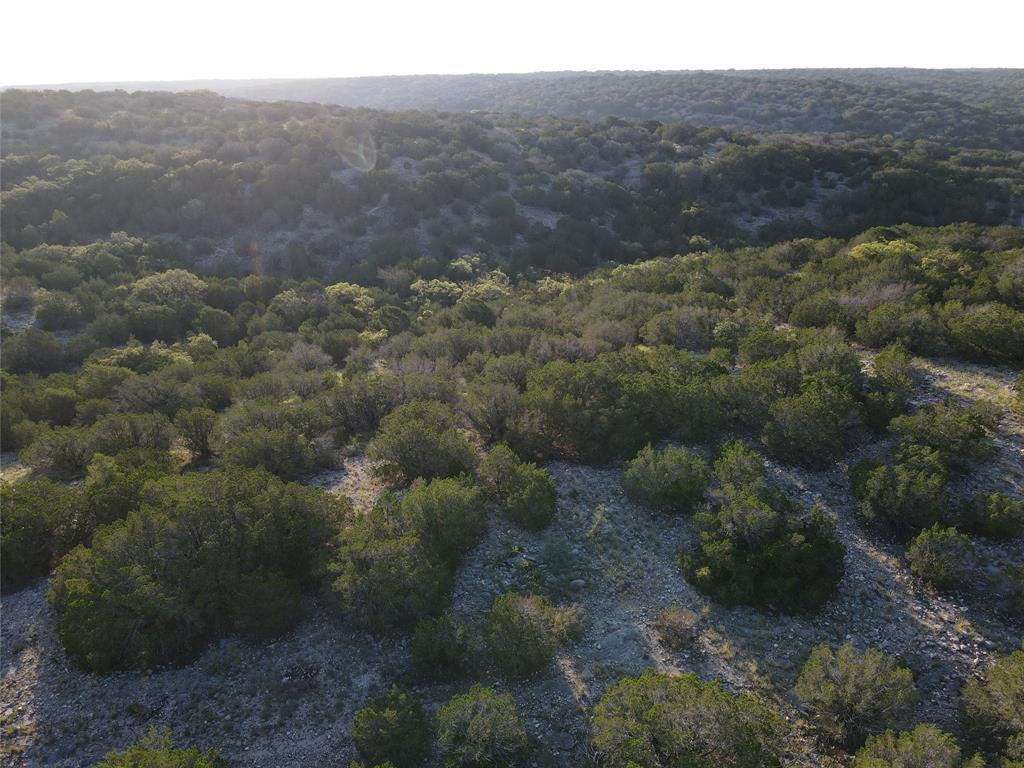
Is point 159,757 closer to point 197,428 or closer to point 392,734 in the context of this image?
point 392,734

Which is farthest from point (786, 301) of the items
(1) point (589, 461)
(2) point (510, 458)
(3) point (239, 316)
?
(3) point (239, 316)

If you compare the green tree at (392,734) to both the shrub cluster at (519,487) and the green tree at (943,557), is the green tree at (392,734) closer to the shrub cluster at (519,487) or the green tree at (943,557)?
the shrub cluster at (519,487)

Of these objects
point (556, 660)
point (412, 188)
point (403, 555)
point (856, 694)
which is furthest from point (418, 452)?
point (412, 188)

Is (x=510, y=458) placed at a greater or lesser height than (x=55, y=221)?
lesser

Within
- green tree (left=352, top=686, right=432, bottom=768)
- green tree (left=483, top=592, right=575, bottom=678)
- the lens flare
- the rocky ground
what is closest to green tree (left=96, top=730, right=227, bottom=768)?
the rocky ground

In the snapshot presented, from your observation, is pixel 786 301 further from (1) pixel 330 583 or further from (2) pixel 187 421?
(2) pixel 187 421

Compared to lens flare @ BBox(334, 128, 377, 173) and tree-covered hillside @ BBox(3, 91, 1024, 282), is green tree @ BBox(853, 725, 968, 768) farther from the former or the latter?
lens flare @ BBox(334, 128, 377, 173)
